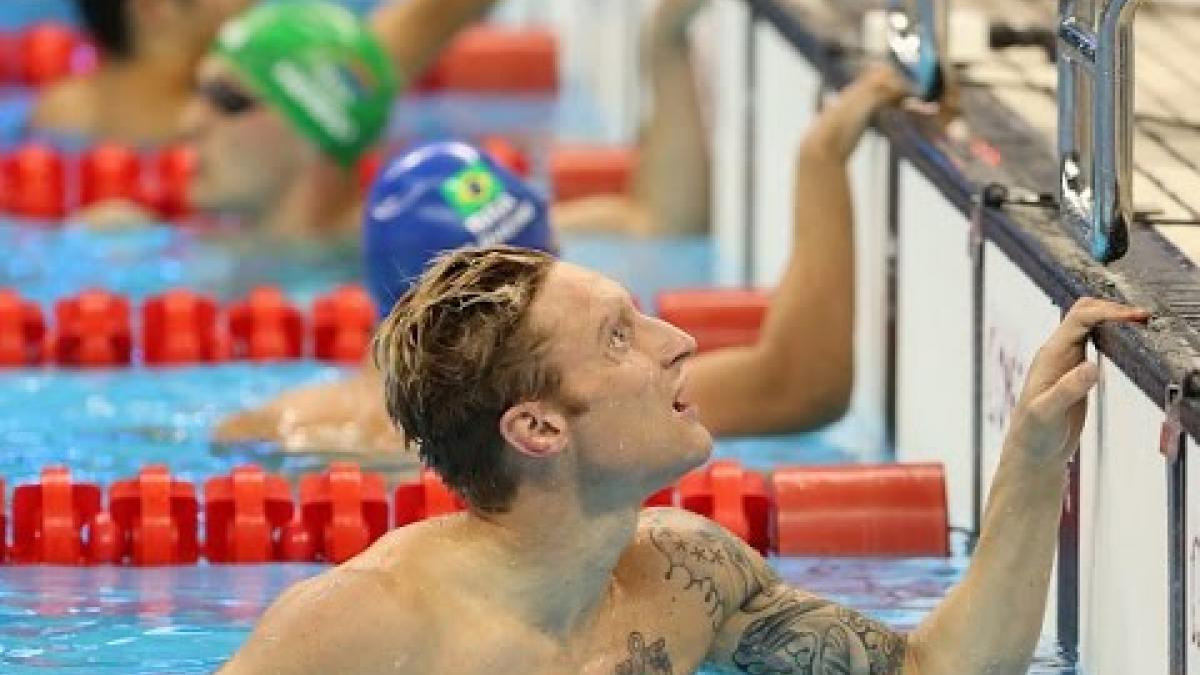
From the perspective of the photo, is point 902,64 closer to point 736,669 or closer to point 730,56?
point 736,669

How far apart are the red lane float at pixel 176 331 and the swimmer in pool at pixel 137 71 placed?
7.10 ft

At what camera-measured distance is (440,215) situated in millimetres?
4504

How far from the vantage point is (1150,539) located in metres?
3.07

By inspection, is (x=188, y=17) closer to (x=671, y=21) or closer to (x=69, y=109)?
(x=69, y=109)

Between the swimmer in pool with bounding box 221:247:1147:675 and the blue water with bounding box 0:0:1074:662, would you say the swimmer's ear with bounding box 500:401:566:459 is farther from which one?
the blue water with bounding box 0:0:1074:662

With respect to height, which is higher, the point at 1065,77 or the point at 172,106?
the point at 1065,77

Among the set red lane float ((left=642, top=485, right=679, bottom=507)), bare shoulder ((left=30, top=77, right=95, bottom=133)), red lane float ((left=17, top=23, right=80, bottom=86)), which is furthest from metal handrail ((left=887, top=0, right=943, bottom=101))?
red lane float ((left=17, top=23, right=80, bottom=86))

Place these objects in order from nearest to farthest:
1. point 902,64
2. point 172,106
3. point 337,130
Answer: point 902,64
point 337,130
point 172,106

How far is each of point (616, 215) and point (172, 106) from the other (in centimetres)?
196

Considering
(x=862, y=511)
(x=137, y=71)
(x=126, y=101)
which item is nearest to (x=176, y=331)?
(x=862, y=511)

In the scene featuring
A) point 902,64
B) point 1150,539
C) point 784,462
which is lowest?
point 784,462

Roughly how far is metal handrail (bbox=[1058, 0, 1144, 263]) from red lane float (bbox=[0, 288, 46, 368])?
2.67 m

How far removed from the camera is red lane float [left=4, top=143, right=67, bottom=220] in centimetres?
731

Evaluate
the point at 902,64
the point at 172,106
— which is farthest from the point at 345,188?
the point at 902,64
